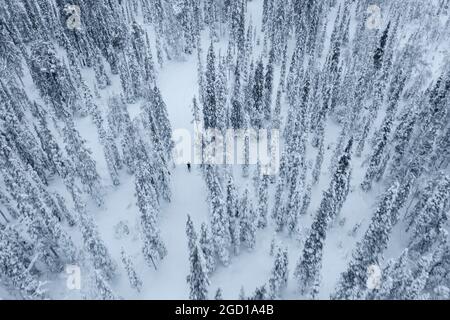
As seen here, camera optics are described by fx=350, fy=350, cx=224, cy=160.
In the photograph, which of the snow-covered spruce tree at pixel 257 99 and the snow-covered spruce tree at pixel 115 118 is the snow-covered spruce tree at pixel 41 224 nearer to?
the snow-covered spruce tree at pixel 115 118

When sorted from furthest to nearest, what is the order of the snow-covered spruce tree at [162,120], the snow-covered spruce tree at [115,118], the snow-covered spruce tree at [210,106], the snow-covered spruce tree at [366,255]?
the snow-covered spruce tree at [115,118] < the snow-covered spruce tree at [162,120] < the snow-covered spruce tree at [210,106] < the snow-covered spruce tree at [366,255]

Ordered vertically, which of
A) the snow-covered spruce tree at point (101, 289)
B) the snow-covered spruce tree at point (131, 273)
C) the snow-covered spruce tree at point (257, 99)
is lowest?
the snow-covered spruce tree at point (131, 273)

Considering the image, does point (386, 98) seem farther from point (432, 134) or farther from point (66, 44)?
point (66, 44)

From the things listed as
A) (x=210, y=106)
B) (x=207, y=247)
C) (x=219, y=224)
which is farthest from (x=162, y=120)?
(x=207, y=247)

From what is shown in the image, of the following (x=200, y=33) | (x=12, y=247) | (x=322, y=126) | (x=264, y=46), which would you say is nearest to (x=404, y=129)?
(x=322, y=126)

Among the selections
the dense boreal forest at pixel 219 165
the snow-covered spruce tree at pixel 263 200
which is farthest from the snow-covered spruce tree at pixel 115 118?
the snow-covered spruce tree at pixel 263 200

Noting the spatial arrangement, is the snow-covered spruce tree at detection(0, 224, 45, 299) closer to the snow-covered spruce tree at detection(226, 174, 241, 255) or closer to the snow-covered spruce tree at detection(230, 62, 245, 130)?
the snow-covered spruce tree at detection(226, 174, 241, 255)

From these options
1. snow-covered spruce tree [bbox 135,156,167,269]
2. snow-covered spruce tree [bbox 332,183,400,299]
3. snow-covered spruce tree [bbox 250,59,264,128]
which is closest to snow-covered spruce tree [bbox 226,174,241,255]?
snow-covered spruce tree [bbox 135,156,167,269]
